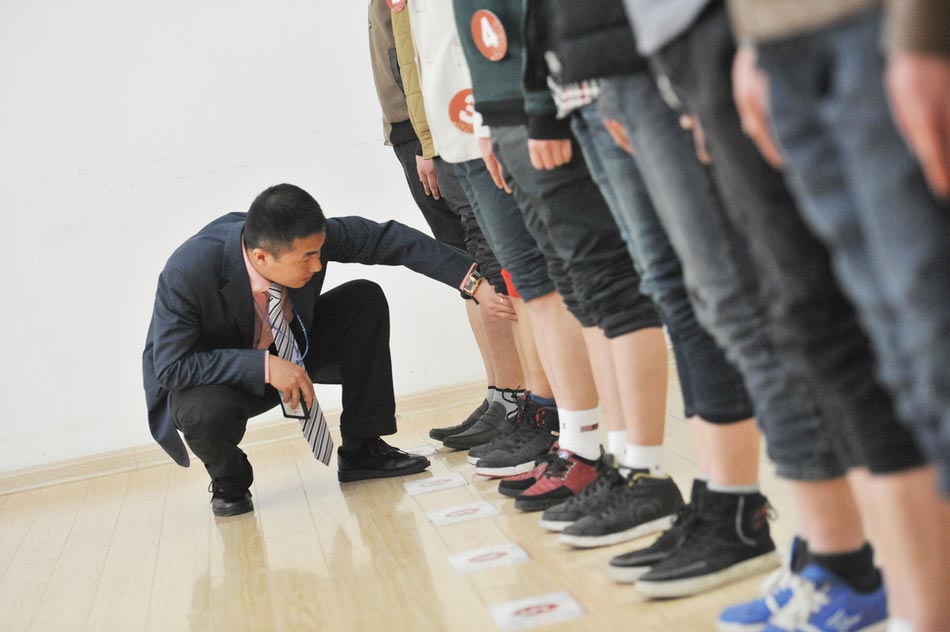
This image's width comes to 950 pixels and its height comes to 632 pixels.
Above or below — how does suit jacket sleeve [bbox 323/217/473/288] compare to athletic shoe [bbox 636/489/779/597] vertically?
above

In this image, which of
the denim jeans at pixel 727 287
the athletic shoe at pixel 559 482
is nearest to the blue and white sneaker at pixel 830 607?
the denim jeans at pixel 727 287

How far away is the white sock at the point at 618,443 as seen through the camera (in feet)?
6.59

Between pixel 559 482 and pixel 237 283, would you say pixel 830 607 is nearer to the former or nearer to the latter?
pixel 559 482

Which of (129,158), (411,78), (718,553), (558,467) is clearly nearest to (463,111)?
(411,78)

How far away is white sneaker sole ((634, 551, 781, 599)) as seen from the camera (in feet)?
5.00

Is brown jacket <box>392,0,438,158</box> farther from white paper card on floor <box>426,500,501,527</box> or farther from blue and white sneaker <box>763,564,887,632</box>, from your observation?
blue and white sneaker <box>763,564,887,632</box>

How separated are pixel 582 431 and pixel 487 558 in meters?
0.33

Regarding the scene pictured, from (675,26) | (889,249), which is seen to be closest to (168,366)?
(675,26)

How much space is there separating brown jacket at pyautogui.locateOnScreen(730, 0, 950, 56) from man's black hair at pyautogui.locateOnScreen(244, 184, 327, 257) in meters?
1.79

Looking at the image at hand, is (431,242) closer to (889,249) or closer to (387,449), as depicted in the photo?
(387,449)

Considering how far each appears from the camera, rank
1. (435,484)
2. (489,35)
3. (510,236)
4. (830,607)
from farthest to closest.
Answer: (435,484)
(510,236)
(489,35)
(830,607)

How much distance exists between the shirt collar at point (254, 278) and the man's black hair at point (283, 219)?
103 mm

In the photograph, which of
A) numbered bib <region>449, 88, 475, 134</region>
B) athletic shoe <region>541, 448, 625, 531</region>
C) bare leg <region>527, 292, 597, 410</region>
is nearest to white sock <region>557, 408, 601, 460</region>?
bare leg <region>527, 292, 597, 410</region>

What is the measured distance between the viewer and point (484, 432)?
317 centimetres
